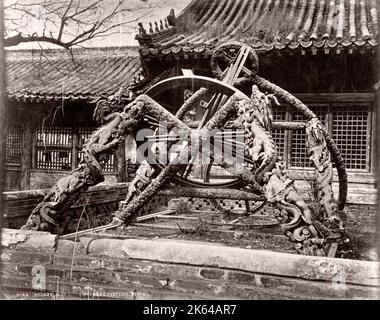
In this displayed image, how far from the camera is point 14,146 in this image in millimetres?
12469

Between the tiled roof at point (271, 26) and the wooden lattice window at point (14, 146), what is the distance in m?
5.54

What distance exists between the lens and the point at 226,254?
368 centimetres

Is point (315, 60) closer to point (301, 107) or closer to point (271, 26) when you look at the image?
point (271, 26)

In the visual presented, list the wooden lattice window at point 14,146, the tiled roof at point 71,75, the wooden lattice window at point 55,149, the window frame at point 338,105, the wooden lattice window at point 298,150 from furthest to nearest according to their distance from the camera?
the wooden lattice window at point 14,146 → the wooden lattice window at point 55,149 → the tiled roof at point 71,75 → the wooden lattice window at point 298,150 → the window frame at point 338,105

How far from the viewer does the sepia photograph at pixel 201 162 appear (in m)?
3.75

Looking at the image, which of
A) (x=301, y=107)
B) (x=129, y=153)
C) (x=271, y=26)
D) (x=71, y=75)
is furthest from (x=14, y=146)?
(x=301, y=107)

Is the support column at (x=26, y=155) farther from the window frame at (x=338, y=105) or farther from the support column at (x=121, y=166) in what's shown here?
the window frame at (x=338, y=105)

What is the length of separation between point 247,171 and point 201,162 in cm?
169

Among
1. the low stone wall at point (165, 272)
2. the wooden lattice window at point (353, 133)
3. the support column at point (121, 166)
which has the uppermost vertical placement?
the wooden lattice window at point (353, 133)

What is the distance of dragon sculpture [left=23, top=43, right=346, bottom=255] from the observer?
13.0 ft

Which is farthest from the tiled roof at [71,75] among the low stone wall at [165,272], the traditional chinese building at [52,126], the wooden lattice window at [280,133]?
the low stone wall at [165,272]
